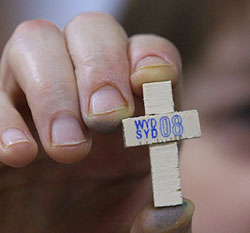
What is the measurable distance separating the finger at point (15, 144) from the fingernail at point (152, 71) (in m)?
0.14

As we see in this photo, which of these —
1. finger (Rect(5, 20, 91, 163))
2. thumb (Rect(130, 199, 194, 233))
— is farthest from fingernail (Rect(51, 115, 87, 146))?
thumb (Rect(130, 199, 194, 233))

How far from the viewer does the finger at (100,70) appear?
0.37m

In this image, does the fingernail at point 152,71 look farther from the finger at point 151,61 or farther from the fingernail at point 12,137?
the fingernail at point 12,137

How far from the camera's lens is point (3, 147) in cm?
38

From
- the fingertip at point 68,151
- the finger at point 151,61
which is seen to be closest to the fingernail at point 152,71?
the finger at point 151,61

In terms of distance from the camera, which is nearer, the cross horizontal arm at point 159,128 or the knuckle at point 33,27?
the cross horizontal arm at point 159,128

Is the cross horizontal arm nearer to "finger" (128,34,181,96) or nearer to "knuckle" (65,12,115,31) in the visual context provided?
"finger" (128,34,181,96)

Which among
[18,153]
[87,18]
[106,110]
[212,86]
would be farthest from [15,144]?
[212,86]

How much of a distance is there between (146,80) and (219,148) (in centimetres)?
27

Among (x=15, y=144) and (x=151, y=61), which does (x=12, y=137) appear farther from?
(x=151, y=61)

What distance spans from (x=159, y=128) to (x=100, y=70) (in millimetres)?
109

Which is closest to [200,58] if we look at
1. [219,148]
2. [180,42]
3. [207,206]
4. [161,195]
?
[180,42]

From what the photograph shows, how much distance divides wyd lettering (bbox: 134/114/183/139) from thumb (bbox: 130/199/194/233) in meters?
0.08

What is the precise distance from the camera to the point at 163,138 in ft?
1.11
